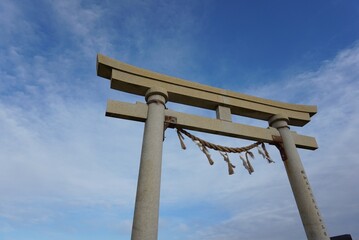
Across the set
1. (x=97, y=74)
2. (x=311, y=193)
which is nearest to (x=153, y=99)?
(x=97, y=74)

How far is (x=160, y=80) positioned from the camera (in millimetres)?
4191

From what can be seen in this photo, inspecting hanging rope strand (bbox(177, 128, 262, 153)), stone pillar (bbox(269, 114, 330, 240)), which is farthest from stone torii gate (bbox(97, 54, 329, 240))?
hanging rope strand (bbox(177, 128, 262, 153))

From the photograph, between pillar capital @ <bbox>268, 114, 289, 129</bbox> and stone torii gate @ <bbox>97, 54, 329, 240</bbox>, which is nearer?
stone torii gate @ <bbox>97, 54, 329, 240</bbox>

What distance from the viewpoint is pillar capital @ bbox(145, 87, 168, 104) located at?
3893mm

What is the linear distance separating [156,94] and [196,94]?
859 mm

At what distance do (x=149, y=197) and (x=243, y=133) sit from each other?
7.38ft

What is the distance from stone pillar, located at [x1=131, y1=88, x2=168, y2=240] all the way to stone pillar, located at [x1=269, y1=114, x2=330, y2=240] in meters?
2.52

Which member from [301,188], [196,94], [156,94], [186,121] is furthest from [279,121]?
[156,94]

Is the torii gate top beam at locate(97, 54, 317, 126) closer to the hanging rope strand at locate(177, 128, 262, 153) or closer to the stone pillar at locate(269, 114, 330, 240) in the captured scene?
the stone pillar at locate(269, 114, 330, 240)

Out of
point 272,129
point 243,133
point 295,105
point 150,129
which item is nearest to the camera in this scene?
point 150,129

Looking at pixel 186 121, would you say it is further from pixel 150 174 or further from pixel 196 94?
pixel 150 174

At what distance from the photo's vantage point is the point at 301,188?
415 cm

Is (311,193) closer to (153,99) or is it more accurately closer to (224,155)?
(224,155)

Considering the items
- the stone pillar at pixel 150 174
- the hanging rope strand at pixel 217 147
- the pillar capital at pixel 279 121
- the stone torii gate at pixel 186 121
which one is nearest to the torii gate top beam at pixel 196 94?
the stone torii gate at pixel 186 121
